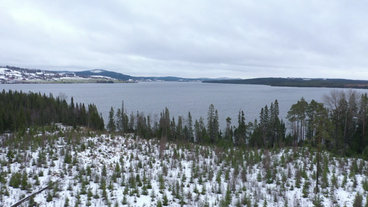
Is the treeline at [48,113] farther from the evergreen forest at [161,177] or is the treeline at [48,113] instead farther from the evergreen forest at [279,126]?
the evergreen forest at [161,177]

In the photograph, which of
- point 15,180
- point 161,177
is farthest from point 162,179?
point 15,180

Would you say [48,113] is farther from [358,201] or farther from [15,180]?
[358,201]

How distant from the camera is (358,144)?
32000mm

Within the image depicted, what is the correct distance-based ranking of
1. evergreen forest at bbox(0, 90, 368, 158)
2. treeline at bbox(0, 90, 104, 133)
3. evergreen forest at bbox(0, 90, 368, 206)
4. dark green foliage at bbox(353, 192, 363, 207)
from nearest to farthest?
dark green foliage at bbox(353, 192, 363, 207) → evergreen forest at bbox(0, 90, 368, 206) → evergreen forest at bbox(0, 90, 368, 158) → treeline at bbox(0, 90, 104, 133)

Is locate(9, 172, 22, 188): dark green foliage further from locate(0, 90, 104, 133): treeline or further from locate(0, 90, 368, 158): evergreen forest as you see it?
locate(0, 90, 104, 133): treeline

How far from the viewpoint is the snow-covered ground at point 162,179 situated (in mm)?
10648

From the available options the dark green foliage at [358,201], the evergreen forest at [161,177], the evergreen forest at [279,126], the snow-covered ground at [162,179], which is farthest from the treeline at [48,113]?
the dark green foliage at [358,201]

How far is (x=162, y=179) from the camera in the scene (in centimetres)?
1261

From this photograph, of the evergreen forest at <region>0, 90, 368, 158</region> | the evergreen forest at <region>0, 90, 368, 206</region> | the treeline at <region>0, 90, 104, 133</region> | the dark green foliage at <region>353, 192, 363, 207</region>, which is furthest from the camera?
the treeline at <region>0, 90, 104, 133</region>

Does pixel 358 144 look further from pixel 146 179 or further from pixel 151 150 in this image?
pixel 146 179

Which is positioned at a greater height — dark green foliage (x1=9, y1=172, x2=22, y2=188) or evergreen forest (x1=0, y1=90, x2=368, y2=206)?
dark green foliage (x1=9, y1=172, x2=22, y2=188)

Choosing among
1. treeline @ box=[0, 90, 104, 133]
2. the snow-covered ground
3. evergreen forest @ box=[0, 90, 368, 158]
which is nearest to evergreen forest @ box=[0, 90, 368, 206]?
the snow-covered ground

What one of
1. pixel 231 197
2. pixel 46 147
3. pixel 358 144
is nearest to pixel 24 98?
pixel 46 147

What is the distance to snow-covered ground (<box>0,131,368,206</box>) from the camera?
1065cm
